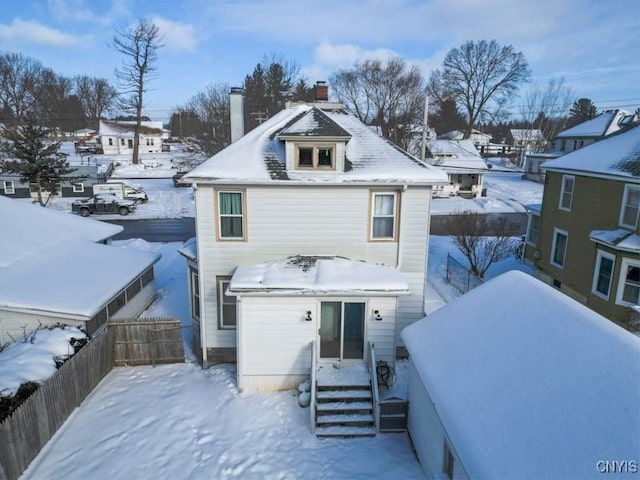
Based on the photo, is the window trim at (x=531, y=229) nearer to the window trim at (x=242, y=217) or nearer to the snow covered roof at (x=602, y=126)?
the window trim at (x=242, y=217)

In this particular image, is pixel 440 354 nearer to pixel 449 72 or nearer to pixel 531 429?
pixel 531 429

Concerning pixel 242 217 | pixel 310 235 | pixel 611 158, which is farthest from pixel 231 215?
pixel 611 158

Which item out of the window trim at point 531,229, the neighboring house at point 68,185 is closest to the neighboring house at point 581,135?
the window trim at point 531,229

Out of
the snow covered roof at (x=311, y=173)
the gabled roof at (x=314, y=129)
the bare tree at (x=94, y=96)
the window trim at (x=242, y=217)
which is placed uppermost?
the bare tree at (x=94, y=96)

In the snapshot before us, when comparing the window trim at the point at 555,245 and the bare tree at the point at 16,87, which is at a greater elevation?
the bare tree at the point at 16,87

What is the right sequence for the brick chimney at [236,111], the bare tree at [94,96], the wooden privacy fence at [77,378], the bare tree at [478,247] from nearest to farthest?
the wooden privacy fence at [77,378] < the brick chimney at [236,111] < the bare tree at [478,247] < the bare tree at [94,96]

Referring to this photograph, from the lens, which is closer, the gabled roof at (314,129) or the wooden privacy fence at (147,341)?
the gabled roof at (314,129)

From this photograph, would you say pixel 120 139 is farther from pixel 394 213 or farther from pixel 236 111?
pixel 394 213

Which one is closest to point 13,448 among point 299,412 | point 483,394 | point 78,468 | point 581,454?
point 78,468
